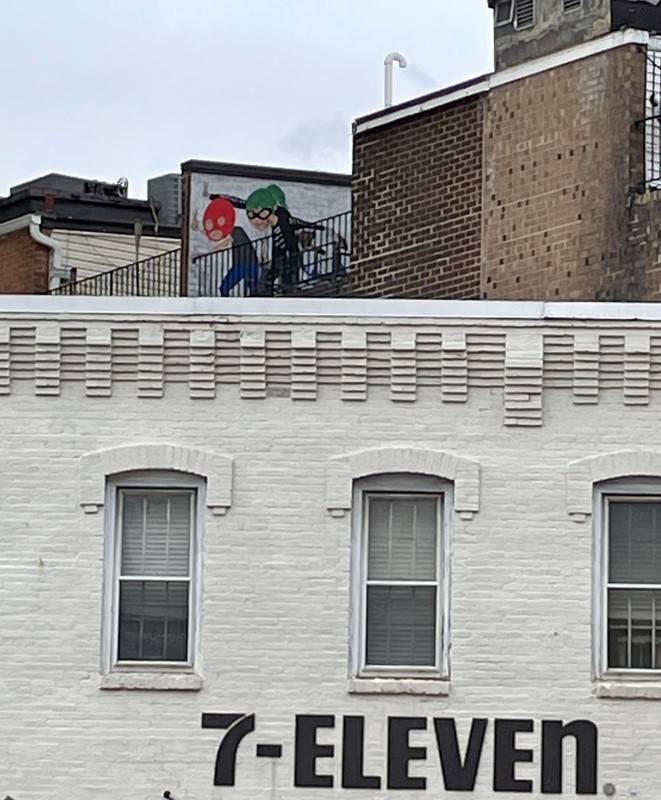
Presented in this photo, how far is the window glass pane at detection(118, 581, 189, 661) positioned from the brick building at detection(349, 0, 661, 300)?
6.45 m

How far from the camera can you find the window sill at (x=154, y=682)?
19.9 meters

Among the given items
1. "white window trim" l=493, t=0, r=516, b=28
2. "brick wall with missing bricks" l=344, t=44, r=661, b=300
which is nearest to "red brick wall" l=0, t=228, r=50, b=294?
"brick wall with missing bricks" l=344, t=44, r=661, b=300

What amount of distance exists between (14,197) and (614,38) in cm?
1570

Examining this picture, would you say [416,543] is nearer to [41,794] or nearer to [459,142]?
[41,794]

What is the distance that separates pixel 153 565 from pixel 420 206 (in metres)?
8.34

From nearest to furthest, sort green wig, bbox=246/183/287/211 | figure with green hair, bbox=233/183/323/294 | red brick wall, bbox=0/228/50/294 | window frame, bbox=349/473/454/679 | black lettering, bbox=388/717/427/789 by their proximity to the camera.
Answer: black lettering, bbox=388/717/427/789, window frame, bbox=349/473/454/679, figure with green hair, bbox=233/183/323/294, green wig, bbox=246/183/287/211, red brick wall, bbox=0/228/50/294

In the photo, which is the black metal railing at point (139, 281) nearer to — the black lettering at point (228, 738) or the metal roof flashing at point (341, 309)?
the metal roof flashing at point (341, 309)

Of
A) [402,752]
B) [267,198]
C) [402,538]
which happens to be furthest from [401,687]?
[267,198]

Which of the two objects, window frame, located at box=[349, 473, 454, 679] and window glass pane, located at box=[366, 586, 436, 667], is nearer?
window frame, located at box=[349, 473, 454, 679]

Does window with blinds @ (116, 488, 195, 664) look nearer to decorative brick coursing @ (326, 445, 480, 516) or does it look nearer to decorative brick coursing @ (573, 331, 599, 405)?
decorative brick coursing @ (326, 445, 480, 516)

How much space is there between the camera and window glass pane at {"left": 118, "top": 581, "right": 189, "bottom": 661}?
2025cm

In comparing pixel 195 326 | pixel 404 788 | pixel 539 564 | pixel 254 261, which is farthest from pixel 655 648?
pixel 254 261

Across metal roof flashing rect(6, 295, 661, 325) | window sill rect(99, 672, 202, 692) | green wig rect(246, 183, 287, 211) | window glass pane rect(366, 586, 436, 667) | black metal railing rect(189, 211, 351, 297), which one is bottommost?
window sill rect(99, 672, 202, 692)

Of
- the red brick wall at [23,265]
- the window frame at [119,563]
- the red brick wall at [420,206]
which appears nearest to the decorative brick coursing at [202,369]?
the window frame at [119,563]
